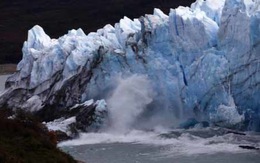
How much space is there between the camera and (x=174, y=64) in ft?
63.5

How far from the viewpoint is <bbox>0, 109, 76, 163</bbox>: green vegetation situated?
10078mm

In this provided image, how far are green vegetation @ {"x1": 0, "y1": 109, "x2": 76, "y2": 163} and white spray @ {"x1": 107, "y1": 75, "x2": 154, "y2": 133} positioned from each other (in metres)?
7.55

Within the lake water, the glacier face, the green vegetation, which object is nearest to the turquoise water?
the lake water

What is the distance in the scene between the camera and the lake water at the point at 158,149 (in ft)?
50.4

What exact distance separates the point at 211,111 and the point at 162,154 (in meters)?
2.86

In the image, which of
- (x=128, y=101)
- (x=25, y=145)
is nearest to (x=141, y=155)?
(x=128, y=101)

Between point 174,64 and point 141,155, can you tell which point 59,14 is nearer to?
point 174,64

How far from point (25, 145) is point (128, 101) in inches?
364

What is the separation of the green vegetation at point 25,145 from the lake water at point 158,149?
4.41m

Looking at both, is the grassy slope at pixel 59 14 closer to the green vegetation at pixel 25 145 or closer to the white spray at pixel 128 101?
the white spray at pixel 128 101

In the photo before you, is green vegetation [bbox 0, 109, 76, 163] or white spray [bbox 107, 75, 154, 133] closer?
green vegetation [bbox 0, 109, 76, 163]

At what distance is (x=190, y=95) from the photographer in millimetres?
18766

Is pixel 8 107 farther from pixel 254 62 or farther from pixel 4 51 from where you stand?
pixel 4 51

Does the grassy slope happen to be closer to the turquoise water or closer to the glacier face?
the glacier face
